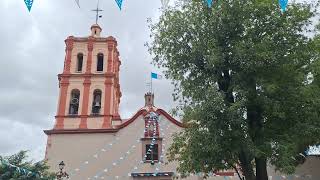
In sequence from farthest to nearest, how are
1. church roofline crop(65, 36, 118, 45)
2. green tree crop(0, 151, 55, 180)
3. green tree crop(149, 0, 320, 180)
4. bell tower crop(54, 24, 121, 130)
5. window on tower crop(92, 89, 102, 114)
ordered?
church roofline crop(65, 36, 118, 45), window on tower crop(92, 89, 102, 114), bell tower crop(54, 24, 121, 130), green tree crop(0, 151, 55, 180), green tree crop(149, 0, 320, 180)

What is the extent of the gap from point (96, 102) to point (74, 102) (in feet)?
4.79

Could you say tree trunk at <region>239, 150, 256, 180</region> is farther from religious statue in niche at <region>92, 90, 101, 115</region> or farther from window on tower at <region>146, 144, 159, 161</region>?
religious statue in niche at <region>92, 90, 101, 115</region>

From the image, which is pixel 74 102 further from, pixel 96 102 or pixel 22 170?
pixel 22 170

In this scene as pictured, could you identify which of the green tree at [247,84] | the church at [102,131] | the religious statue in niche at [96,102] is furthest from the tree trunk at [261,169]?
the religious statue in niche at [96,102]

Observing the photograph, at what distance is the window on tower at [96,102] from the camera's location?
27047 millimetres

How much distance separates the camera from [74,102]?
89.4 ft

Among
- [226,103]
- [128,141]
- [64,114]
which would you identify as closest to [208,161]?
[226,103]

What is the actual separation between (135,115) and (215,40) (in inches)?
496

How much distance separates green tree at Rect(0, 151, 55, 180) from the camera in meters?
21.9

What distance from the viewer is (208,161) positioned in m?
15.0

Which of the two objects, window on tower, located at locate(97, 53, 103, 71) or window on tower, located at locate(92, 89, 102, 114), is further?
window on tower, located at locate(97, 53, 103, 71)

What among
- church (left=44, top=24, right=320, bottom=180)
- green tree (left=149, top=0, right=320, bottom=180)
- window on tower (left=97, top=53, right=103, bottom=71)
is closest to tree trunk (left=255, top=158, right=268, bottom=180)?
green tree (left=149, top=0, right=320, bottom=180)

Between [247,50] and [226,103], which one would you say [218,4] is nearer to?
[247,50]

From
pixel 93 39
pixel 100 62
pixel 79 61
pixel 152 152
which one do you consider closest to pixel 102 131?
pixel 152 152
